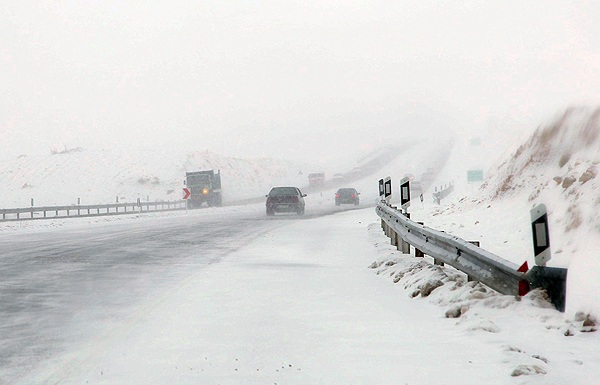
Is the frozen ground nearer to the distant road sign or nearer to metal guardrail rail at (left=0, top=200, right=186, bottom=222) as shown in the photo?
metal guardrail rail at (left=0, top=200, right=186, bottom=222)

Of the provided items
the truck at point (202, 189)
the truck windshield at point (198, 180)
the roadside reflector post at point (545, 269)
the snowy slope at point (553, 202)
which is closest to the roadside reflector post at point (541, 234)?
the roadside reflector post at point (545, 269)

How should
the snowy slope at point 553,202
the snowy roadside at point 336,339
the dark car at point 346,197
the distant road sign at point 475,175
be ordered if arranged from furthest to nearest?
the dark car at point 346,197
the distant road sign at point 475,175
the snowy slope at point 553,202
the snowy roadside at point 336,339

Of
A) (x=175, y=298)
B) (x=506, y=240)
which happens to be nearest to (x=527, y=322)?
(x=175, y=298)

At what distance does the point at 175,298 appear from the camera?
8367 millimetres

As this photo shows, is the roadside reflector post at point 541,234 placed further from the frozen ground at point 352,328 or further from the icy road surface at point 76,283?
the icy road surface at point 76,283

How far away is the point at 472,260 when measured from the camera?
7340mm

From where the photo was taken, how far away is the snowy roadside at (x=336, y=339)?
4.64 m

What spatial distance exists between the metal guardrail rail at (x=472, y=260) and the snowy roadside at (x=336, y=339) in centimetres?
17

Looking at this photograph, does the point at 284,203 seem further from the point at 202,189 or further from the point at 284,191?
the point at 202,189

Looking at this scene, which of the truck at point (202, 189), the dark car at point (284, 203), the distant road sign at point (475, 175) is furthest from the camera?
the truck at point (202, 189)

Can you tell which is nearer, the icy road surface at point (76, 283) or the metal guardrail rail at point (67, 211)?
the icy road surface at point (76, 283)

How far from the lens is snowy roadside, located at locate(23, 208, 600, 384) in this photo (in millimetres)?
4641

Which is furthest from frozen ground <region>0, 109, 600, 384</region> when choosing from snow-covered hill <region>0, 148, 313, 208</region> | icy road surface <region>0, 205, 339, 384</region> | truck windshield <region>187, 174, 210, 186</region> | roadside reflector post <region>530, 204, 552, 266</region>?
snow-covered hill <region>0, 148, 313, 208</region>

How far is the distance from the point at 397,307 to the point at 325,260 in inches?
209
